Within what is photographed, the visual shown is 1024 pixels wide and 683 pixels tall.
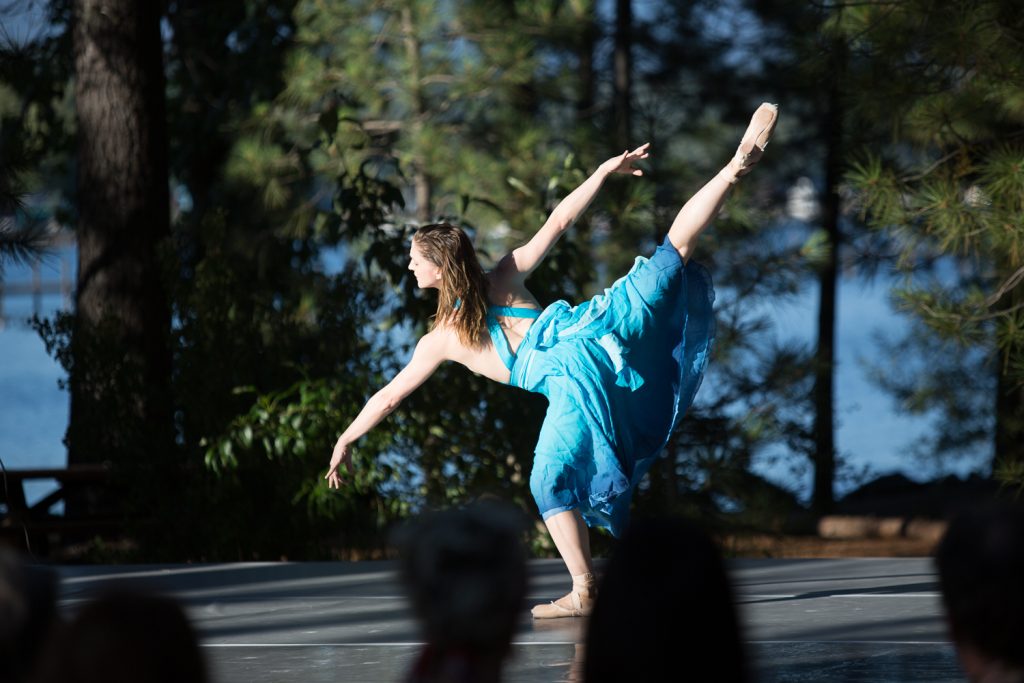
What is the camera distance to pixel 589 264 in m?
7.55

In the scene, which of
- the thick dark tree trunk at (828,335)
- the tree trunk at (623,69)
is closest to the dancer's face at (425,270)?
the thick dark tree trunk at (828,335)

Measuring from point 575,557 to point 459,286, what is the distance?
924mm

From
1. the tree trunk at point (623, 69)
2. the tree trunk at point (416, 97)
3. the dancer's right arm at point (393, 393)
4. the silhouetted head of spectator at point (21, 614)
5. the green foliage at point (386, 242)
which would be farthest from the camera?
the tree trunk at point (416, 97)

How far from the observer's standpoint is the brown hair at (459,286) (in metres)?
4.36

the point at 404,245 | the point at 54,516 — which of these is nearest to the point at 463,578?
the point at 404,245

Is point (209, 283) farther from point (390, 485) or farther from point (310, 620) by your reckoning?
point (310, 620)

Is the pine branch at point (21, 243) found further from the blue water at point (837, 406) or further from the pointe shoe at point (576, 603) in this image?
the blue water at point (837, 406)

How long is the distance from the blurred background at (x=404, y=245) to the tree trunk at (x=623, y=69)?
4cm

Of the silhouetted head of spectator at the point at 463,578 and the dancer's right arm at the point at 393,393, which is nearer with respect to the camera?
the silhouetted head of spectator at the point at 463,578

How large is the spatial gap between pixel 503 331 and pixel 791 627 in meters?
1.28

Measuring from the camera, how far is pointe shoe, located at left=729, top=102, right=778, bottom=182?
4.07 m

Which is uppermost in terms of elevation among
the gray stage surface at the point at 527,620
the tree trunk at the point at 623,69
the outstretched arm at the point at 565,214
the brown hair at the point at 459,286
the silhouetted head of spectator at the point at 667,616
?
the tree trunk at the point at 623,69

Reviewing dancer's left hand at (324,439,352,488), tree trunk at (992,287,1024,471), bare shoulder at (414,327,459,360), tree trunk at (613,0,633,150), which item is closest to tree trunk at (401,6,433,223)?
tree trunk at (613,0,633,150)

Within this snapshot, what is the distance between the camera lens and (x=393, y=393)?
4.32 meters
